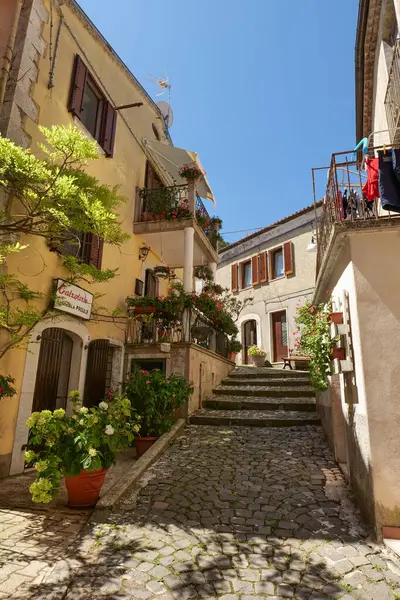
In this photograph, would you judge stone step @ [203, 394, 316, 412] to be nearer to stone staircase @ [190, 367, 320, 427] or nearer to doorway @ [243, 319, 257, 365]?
stone staircase @ [190, 367, 320, 427]

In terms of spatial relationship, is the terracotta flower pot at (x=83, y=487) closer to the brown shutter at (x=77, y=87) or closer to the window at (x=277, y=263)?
the brown shutter at (x=77, y=87)

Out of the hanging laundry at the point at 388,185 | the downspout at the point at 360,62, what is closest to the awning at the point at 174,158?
the downspout at the point at 360,62

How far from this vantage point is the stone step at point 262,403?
333 inches

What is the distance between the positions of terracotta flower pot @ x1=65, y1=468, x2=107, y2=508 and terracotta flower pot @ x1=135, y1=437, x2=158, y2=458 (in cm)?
217

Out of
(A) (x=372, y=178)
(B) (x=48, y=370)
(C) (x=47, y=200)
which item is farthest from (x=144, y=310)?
(A) (x=372, y=178)

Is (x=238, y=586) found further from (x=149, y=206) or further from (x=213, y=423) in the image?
(x=149, y=206)

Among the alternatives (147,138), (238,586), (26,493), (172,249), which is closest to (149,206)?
(172,249)

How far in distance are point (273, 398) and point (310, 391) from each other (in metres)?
0.97

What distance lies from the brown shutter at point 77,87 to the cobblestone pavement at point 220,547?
7233mm

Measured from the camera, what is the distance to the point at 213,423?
25.8 feet

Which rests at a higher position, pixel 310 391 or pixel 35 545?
pixel 310 391

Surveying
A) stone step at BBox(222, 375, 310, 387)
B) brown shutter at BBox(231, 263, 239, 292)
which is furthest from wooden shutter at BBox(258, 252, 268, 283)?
stone step at BBox(222, 375, 310, 387)

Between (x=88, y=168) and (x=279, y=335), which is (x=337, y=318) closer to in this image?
(x=88, y=168)

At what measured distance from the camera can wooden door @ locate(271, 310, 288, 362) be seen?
642 inches
